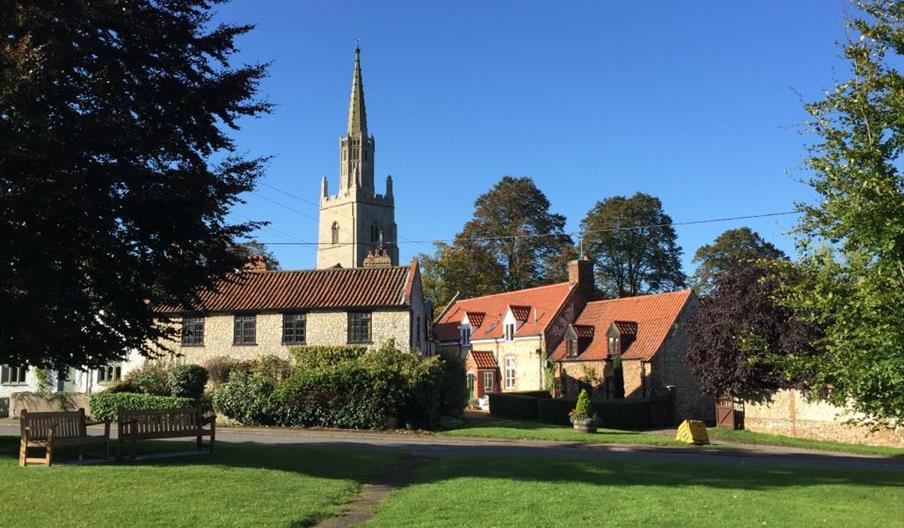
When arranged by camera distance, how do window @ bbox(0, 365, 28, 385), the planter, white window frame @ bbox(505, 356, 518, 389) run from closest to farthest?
the planter, window @ bbox(0, 365, 28, 385), white window frame @ bbox(505, 356, 518, 389)

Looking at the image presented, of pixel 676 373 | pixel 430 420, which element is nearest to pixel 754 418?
pixel 676 373

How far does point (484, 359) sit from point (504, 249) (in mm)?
19835

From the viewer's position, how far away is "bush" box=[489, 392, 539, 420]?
40.4 m

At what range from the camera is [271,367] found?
113 feet

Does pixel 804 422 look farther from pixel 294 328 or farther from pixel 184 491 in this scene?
pixel 184 491

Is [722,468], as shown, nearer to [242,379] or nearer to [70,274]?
[70,274]

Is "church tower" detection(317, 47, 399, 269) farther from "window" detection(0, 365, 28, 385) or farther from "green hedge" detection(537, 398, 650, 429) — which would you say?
"green hedge" detection(537, 398, 650, 429)

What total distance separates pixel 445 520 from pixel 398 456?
9.86 metres

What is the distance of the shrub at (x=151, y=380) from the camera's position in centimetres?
3391

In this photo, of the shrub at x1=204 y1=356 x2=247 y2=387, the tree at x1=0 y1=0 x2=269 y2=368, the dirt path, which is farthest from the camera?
the shrub at x1=204 y1=356 x2=247 y2=387

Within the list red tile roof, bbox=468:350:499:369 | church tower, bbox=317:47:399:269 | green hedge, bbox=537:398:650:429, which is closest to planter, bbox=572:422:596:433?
green hedge, bbox=537:398:650:429

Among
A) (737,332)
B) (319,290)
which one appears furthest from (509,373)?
(737,332)

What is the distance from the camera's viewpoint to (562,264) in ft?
222

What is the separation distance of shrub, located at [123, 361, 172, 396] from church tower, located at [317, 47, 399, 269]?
226 feet
